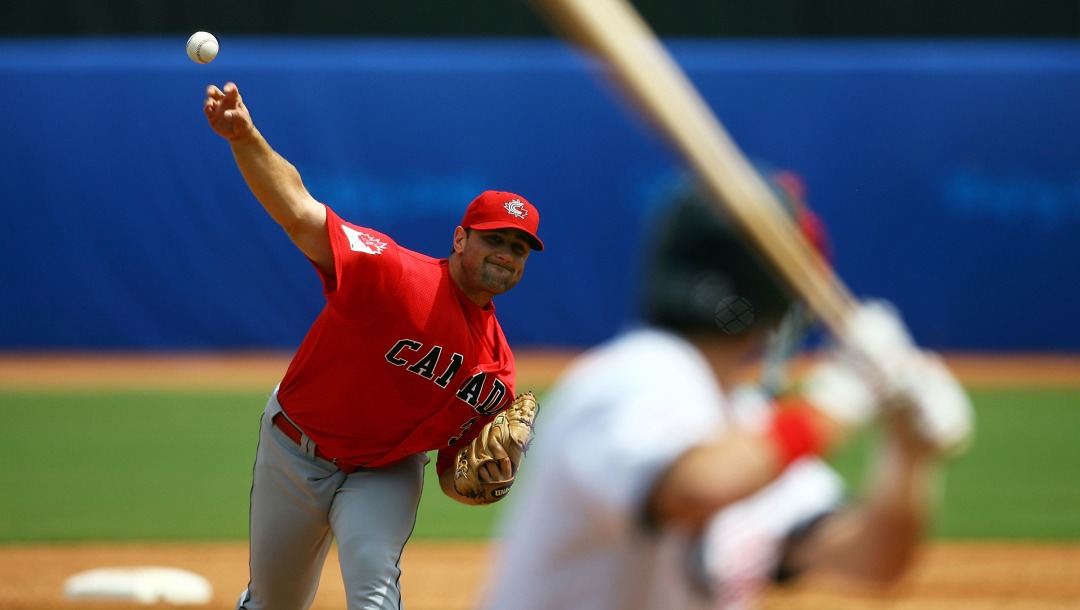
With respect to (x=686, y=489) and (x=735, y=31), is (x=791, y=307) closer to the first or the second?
(x=686, y=489)

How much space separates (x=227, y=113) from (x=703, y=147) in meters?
2.54

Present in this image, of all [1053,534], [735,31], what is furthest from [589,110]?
[1053,534]

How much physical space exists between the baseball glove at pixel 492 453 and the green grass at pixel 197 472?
12.5 ft

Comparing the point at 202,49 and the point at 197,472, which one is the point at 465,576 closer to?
the point at 202,49

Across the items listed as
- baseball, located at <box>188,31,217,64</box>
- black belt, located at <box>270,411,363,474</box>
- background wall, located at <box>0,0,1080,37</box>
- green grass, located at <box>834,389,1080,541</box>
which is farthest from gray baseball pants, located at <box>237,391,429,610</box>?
background wall, located at <box>0,0,1080,37</box>

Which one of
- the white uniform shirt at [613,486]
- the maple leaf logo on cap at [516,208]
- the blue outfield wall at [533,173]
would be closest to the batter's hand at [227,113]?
the maple leaf logo on cap at [516,208]

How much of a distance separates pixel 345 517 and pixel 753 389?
2274 millimetres

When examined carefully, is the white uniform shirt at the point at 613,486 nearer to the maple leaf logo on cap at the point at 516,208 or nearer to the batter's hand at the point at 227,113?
the batter's hand at the point at 227,113

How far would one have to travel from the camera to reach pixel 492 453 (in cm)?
456

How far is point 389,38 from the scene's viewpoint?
59.7ft

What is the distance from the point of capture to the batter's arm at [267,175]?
4195mm

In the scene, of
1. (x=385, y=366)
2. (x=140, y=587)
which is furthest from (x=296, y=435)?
(x=140, y=587)

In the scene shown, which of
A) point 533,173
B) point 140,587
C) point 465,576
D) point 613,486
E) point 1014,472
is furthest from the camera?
point 533,173

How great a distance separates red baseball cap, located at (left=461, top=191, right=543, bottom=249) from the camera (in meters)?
4.70
